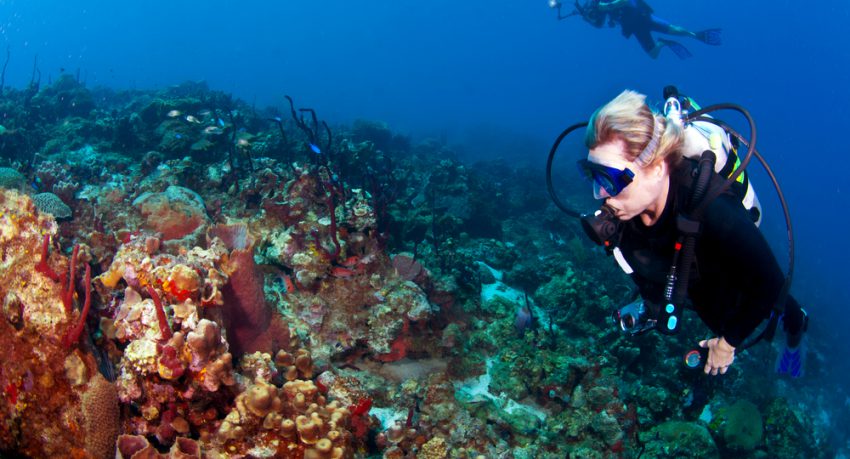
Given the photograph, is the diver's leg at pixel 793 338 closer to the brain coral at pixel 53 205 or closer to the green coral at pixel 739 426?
the green coral at pixel 739 426

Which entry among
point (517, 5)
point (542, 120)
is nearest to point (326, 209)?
point (542, 120)

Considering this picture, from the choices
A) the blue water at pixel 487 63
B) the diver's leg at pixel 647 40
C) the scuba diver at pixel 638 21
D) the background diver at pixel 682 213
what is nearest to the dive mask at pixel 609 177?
the background diver at pixel 682 213

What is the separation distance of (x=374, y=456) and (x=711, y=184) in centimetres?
329

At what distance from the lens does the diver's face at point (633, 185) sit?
8.33 ft

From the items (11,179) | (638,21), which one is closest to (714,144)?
(11,179)

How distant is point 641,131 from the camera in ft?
8.09

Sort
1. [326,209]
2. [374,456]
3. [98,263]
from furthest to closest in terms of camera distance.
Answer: [326,209] < [98,263] < [374,456]

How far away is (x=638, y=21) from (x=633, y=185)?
19.9 meters

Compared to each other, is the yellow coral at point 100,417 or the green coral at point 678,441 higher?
the yellow coral at point 100,417

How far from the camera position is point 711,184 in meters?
2.44

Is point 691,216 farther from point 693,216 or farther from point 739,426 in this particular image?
point 739,426

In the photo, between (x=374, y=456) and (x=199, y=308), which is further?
(x=374, y=456)

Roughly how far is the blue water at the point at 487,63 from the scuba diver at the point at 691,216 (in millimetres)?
39599

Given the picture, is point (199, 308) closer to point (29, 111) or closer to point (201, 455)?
point (201, 455)
